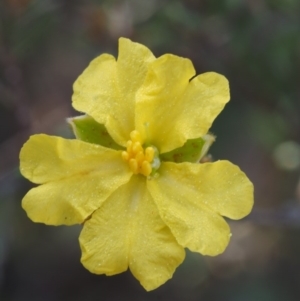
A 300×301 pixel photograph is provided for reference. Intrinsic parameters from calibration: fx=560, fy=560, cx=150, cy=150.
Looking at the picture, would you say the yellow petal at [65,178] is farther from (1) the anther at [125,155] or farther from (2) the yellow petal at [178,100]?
(2) the yellow petal at [178,100]

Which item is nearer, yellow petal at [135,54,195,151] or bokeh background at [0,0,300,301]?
yellow petal at [135,54,195,151]

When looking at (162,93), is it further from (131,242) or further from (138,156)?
(131,242)

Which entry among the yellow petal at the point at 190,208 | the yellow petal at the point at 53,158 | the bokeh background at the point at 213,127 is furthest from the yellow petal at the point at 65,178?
the bokeh background at the point at 213,127

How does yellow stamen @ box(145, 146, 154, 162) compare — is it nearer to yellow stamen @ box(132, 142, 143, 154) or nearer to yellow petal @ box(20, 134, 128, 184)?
yellow stamen @ box(132, 142, 143, 154)

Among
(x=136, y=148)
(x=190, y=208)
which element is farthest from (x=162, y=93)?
(x=190, y=208)

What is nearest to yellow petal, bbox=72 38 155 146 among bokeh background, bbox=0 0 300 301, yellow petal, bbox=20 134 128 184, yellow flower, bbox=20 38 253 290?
yellow flower, bbox=20 38 253 290
